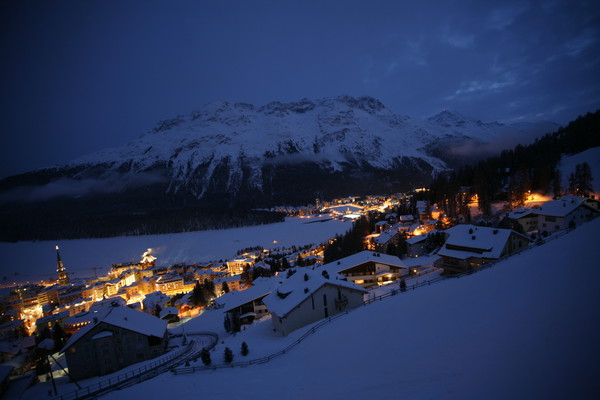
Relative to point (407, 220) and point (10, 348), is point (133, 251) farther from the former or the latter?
point (407, 220)

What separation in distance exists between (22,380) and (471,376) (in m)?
32.1

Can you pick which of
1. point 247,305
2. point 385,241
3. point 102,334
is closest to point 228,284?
point 247,305

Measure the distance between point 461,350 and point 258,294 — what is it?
25.6 m

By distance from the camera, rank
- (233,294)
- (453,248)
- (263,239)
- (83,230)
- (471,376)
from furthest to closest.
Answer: (83,230) → (263,239) → (233,294) → (453,248) → (471,376)

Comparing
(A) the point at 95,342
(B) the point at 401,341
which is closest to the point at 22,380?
(A) the point at 95,342

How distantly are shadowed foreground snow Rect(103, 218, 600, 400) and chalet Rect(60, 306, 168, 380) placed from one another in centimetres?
1195

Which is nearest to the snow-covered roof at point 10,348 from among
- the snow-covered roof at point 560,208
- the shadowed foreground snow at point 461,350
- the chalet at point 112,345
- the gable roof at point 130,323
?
the gable roof at point 130,323

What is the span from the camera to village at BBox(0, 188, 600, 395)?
22094 millimetres

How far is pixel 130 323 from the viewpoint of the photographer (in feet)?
79.2

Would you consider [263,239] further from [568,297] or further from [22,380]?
[568,297]

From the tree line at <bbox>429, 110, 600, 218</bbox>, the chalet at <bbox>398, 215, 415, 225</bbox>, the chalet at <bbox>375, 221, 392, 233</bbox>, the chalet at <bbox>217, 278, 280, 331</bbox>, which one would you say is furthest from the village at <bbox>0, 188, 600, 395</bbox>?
the chalet at <bbox>375, 221, 392, 233</bbox>

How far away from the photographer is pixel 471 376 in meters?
6.94

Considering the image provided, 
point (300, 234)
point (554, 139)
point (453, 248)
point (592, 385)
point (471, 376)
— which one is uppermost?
point (554, 139)

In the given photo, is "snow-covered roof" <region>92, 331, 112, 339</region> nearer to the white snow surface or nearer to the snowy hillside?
the white snow surface
